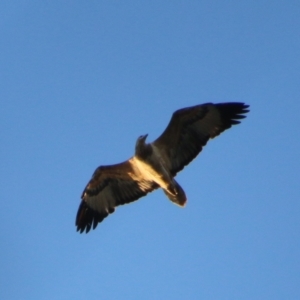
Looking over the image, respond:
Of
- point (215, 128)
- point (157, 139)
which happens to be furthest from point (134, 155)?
point (215, 128)

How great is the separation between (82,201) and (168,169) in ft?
7.40

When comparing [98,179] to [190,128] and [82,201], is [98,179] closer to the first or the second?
[82,201]

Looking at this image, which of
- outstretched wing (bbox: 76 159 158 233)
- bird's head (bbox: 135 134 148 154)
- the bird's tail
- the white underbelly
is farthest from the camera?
outstretched wing (bbox: 76 159 158 233)

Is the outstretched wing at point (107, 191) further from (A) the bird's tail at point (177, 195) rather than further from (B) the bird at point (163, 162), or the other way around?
(A) the bird's tail at point (177, 195)

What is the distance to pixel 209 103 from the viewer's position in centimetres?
1709

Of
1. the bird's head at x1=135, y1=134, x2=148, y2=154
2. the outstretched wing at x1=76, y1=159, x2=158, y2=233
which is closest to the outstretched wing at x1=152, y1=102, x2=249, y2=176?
the bird's head at x1=135, y1=134, x2=148, y2=154

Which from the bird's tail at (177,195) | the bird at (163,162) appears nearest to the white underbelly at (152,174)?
the bird at (163,162)

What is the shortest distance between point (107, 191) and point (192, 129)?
240 centimetres

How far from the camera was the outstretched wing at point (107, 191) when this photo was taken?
1759 cm

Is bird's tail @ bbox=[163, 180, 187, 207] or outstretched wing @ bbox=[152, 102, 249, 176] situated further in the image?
outstretched wing @ bbox=[152, 102, 249, 176]

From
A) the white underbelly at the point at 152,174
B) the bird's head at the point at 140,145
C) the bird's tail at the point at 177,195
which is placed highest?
the bird's head at the point at 140,145

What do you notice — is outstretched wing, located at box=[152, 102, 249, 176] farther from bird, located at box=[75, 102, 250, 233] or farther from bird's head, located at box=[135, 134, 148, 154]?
bird's head, located at box=[135, 134, 148, 154]

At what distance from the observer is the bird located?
663 inches

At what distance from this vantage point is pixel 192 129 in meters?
17.1
